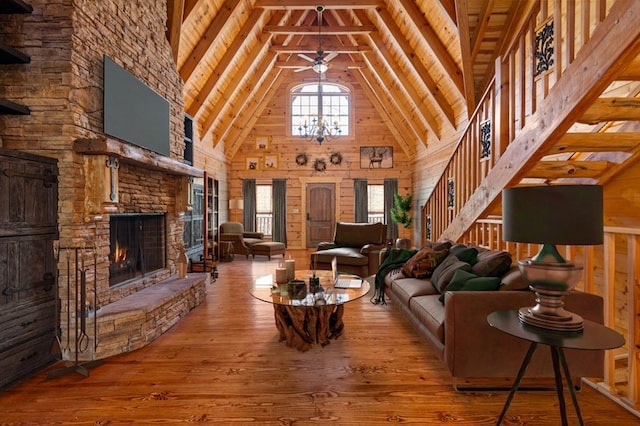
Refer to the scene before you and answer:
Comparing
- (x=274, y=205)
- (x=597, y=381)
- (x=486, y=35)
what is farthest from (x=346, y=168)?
(x=597, y=381)

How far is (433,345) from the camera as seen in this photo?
7.75 feet

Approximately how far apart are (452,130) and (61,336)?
6.51 m

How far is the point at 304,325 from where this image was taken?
281 centimetres

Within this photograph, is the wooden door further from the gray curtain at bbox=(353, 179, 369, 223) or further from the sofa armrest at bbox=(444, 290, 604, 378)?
the sofa armrest at bbox=(444, 290, 604, 378)

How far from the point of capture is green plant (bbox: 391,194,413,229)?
28.7ft

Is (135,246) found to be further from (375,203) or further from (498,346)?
(375,203)

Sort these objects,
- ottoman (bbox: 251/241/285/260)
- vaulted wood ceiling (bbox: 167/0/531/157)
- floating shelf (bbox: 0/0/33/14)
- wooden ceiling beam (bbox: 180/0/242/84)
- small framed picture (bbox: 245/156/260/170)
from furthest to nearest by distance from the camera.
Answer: small framed picture (bbox: 245/156/260/170)
ottoman (bbox: 251/241/285/260)
wooden ceiling beam (bbox: 180/0/242/84)
vaulted wood ceiling (bbox: 167/0/531/157)
floating shelf (bbox: 0/0/33/14)

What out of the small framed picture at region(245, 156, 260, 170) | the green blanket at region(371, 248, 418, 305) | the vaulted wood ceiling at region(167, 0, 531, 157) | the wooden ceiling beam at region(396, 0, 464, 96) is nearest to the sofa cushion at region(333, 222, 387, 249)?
the green blanket at region(371, 248, 418, 305)

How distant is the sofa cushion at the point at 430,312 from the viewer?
2.27 metres

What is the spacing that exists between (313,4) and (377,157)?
4.86m

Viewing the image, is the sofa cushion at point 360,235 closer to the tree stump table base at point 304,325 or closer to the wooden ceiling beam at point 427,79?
the wooden ceiling beam at point 427,79

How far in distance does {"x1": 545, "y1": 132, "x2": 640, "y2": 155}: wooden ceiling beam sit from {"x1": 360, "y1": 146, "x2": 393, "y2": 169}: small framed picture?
6967 millimetres

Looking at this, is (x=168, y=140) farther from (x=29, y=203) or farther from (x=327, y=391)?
(x=327, y=391)

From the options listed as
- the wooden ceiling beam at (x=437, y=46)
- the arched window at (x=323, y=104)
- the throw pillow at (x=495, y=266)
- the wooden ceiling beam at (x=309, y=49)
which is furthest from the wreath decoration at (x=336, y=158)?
the throw pillow at (x=495, y=266)
